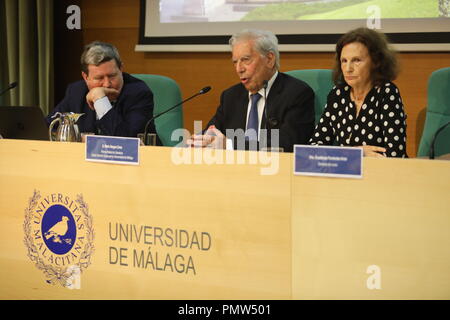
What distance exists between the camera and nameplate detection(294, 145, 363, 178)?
4.45ft

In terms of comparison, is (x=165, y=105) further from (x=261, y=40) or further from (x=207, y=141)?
(x=207, y=141)

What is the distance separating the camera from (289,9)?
11.1 feet

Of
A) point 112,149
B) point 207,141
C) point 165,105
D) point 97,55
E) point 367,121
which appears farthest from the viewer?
point 165,105

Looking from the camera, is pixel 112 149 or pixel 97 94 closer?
pixel 112 149

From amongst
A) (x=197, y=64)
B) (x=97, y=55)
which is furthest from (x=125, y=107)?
(x=197, y=64)

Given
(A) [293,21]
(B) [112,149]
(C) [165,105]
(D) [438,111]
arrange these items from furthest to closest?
1. (A) [293,21]
2. (C) [165,105]
3. (D) [438,111]
4. (B) [112,149]

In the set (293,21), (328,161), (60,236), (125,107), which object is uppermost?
(293,21)

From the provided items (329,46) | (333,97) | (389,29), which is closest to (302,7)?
(329,46)

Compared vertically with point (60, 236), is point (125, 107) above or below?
above

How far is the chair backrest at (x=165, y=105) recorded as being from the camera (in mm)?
2928

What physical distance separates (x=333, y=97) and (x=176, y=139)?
0.82 meters

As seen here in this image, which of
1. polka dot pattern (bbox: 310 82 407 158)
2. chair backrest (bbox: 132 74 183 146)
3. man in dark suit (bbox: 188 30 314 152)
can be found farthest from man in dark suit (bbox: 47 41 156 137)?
polka dot pattern (bbox: 310 82 407 158)

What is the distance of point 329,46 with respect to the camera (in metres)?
3.28

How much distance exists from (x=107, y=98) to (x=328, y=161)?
4.71 ft
